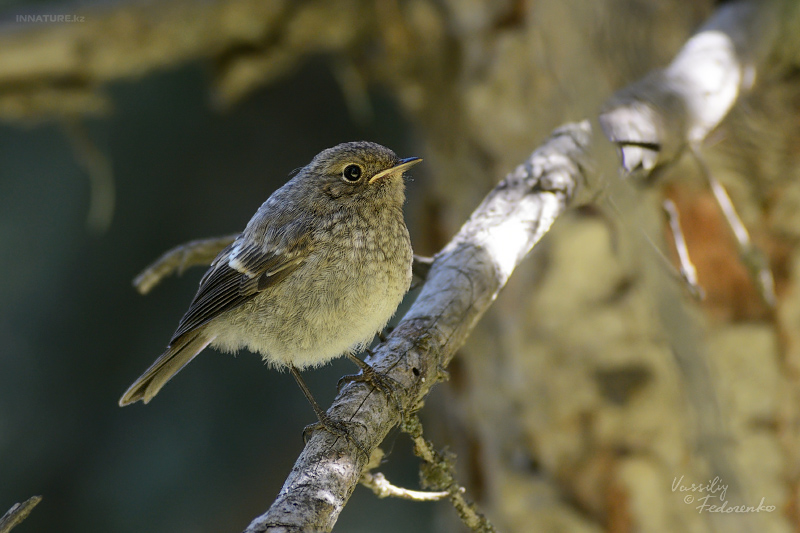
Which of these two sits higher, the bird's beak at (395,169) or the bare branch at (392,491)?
the bird's beak at (395,169)

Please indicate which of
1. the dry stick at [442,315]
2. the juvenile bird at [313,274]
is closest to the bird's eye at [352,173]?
the juvenile bird at [313,274]

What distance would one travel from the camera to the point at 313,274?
8.46 ft

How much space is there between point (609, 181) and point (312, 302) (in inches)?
55.2

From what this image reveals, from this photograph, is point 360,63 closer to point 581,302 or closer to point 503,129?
point 503,129

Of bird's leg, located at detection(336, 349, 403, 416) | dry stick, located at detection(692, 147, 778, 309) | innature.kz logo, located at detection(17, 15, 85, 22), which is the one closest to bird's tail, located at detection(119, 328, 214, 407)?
bird's leg, located at detection(336, 349, 403, 416)

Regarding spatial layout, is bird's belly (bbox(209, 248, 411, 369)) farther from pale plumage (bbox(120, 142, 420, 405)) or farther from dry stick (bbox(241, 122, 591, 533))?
dry stick (bbox(241, 122, 591, 533))

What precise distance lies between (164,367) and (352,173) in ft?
3.58

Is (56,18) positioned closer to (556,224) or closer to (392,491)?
(556,224)

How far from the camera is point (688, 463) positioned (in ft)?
12.9

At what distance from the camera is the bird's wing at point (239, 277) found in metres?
2.66

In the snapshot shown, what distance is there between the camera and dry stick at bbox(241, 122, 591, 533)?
1.66 m

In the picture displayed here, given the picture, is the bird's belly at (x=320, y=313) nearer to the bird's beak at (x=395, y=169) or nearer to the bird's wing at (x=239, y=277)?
the bird's wing at (x=239, y=277)

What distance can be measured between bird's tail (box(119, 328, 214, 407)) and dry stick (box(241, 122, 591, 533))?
3.07ft

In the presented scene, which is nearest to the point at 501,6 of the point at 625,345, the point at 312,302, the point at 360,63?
the point at 360,63
